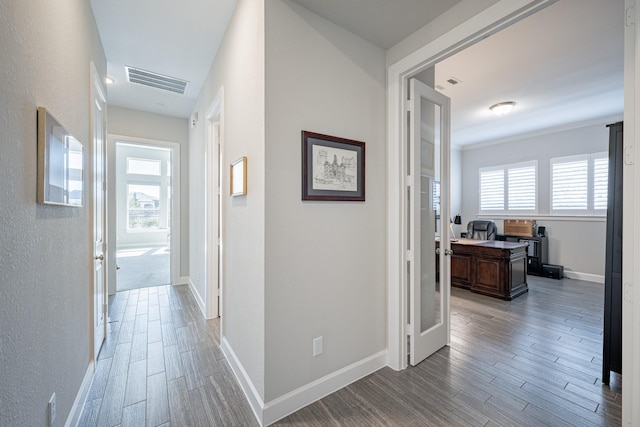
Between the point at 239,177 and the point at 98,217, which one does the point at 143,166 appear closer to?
the point at 98,217

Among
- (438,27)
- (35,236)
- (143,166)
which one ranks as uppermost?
(143,166)

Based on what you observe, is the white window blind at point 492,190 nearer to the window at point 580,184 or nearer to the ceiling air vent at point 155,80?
the window at point 580,184

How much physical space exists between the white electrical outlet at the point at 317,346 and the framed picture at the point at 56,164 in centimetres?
165

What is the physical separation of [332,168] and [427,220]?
1.14 m

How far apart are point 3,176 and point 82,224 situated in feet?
4.04

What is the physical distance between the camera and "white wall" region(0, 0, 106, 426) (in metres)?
0.93

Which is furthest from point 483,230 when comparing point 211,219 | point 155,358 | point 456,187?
point 155,358

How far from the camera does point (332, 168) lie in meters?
1.96

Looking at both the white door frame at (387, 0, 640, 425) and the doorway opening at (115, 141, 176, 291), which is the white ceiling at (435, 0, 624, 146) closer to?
the white door frame at (387, 0, 640, 425)

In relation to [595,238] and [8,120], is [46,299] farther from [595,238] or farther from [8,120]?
[595,238]

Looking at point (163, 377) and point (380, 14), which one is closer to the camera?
point (380, 14)

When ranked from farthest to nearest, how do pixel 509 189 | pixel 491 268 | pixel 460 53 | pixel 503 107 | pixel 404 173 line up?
pixel 509 189
pixel 503 107
pixel 491 268
pixel 460 53
pixel 404 173

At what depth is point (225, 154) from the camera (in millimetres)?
2469

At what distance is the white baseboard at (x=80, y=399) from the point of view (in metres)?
1.58
